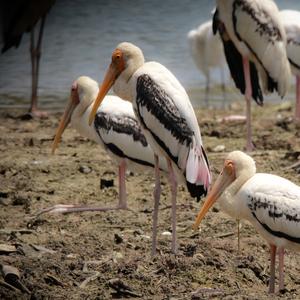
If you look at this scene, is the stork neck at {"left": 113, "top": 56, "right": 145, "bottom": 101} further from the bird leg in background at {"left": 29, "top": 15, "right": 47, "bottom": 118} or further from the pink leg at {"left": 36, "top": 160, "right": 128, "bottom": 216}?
the bird leg in background at {"left": 29, "top": 15, "right": 47, "bottom": 118}

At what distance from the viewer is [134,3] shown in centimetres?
1845

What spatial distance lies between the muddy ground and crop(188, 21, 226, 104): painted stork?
3.07m

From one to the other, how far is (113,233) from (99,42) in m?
9.23

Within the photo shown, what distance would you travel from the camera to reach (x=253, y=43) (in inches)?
388

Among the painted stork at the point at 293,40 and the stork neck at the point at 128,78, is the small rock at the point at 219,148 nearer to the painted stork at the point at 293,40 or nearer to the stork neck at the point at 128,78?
the painted stork at the point at 293,40

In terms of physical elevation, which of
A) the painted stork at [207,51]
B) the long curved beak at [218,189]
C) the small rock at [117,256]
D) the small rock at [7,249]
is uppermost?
the long curved beak at [218,189]

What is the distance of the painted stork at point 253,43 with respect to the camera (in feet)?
31.8

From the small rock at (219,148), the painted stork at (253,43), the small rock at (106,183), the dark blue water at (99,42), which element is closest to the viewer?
the small rock at (106,183)

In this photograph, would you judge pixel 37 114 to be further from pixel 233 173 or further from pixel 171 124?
pixel 233 173

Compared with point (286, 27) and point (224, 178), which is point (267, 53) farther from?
point (224, 178)

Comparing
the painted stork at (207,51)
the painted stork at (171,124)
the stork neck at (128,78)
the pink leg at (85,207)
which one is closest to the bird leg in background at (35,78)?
the painted stork at (207,51)

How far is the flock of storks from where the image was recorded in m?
6.54

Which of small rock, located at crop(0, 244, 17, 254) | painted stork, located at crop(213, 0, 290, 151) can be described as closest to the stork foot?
painted stork, located at crop(213, 0, 290, 151)

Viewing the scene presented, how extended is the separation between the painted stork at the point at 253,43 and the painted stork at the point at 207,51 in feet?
11.9
